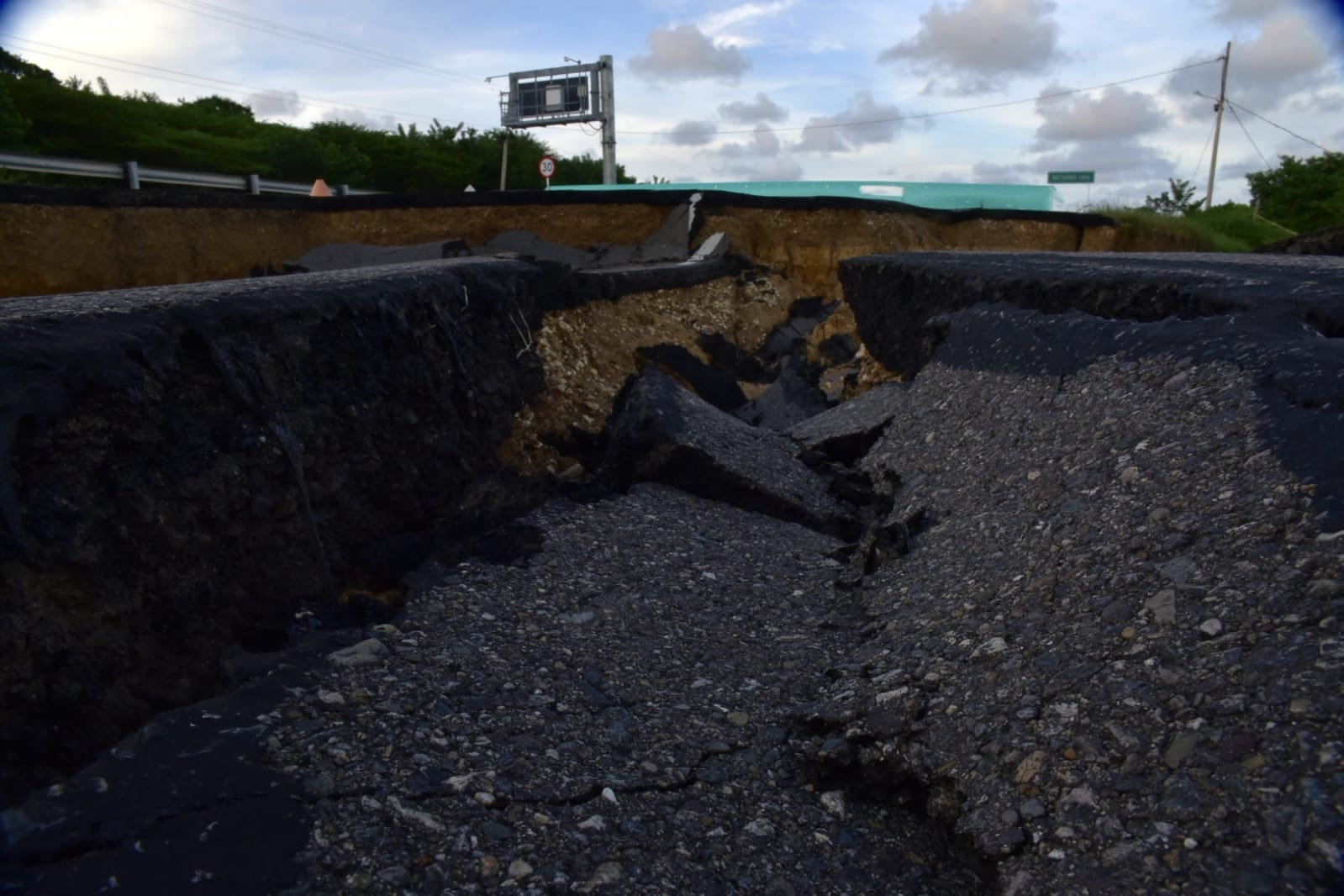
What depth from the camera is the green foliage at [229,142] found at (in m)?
19.5

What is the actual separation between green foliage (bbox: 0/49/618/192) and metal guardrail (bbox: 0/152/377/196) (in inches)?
145

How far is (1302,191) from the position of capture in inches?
→ 920

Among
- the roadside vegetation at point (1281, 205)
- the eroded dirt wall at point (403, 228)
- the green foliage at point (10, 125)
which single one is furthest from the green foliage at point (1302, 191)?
the green foliage at point (10, 125)

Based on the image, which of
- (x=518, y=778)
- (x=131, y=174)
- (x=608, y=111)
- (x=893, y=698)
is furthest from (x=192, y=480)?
(x=608, y=111)

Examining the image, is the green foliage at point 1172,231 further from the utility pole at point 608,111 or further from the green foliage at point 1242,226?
the utility pole at point 608,111

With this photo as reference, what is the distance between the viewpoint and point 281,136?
80.2ft

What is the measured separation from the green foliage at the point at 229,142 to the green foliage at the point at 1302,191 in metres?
20.6

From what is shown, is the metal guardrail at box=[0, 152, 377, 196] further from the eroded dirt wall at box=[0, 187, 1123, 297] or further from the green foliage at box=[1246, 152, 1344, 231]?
the green foliage at box=[1246, 152, 1344, 231]

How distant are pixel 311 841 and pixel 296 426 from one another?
5.21 feet

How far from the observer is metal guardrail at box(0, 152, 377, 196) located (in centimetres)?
1026

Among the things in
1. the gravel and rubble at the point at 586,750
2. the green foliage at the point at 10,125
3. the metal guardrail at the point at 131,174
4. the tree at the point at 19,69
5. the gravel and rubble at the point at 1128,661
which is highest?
the tree at the point at 19,69

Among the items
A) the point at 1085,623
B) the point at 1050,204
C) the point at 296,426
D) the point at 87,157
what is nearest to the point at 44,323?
the point at 296,426

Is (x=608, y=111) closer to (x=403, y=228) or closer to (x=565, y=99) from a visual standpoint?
(x=565, y=99)

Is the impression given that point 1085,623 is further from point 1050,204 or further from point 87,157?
point 87,157
